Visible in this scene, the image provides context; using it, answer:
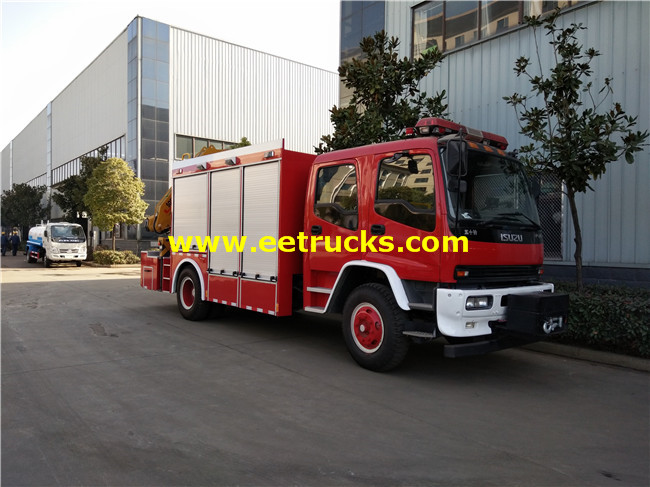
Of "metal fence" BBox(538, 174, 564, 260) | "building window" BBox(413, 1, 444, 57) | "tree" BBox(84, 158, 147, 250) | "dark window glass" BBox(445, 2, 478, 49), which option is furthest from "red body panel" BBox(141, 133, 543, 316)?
"tree" BBox(84, 158, 147, 250)

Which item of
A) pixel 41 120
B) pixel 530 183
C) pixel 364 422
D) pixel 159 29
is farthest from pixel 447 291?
pixel 41 120

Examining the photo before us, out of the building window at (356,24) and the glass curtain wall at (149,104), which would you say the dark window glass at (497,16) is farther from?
the glass curtain wall at (149,104)

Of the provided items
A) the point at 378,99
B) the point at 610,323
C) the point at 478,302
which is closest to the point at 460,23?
the point at 378,99

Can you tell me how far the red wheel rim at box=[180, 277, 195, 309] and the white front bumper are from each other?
18.0 feet

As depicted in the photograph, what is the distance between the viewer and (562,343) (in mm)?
6984

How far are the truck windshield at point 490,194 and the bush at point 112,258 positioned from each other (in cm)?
2278

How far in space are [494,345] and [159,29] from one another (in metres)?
30.8

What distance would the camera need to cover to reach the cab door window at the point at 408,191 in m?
5.41

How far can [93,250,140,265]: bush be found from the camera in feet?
81.2

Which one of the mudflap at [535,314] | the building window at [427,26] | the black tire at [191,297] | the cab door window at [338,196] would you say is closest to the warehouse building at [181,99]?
the building window at [427,26]

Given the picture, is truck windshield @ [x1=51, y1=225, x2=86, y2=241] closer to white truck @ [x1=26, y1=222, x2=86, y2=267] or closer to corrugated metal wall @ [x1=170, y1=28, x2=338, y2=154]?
white truck @ [x1=26, y1=222, x2=86, y2=267]

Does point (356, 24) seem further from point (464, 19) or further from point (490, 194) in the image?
point (490, 194)

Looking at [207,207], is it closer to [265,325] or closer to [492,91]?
[265,325]

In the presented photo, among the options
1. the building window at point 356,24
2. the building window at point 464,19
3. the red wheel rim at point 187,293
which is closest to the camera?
the red wheel rim at point 187,293
